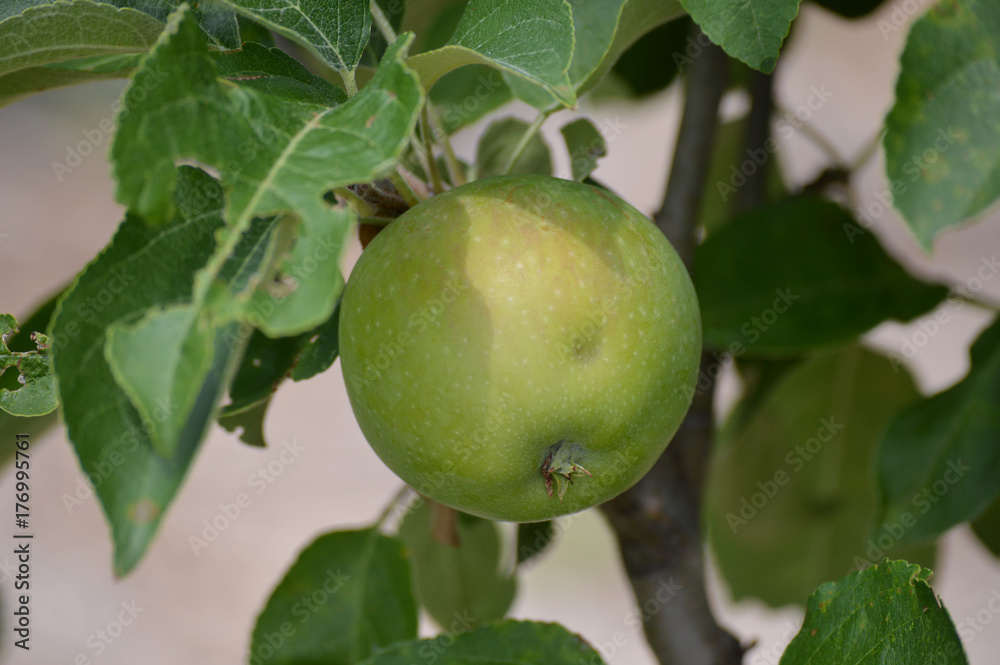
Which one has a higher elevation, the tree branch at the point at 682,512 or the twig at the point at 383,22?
the twig at the point at 383,22

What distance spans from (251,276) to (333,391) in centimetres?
225

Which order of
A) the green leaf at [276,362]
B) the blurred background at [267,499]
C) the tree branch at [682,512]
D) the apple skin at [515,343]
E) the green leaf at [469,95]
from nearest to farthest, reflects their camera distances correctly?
the apple skin at [515,343]
the green leaf at [276,362]
the tree branch at [682,512]
the green leaf at [469,95]
the blurred background at [267,499]

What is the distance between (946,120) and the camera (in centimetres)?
39

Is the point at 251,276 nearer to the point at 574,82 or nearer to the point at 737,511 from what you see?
the point at 574,82

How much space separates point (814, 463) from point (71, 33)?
2.33 ft

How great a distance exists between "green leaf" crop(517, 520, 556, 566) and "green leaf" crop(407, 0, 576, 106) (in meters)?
0.36

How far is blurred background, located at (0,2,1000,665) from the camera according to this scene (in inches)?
75.7

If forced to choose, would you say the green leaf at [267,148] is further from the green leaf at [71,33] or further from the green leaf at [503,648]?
the green leaf at [503,648]

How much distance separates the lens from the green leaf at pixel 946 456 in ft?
2.02

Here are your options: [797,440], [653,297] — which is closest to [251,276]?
[653,297]

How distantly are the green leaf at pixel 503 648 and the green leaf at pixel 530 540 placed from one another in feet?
0.47

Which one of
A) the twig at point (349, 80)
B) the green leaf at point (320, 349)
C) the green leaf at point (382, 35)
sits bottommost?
the green leaf at point (320, 349)

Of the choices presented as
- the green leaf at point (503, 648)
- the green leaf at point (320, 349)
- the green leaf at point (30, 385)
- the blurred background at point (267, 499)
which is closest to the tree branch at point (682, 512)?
the green leaf at point (503, 648)

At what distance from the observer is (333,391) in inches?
98.2
